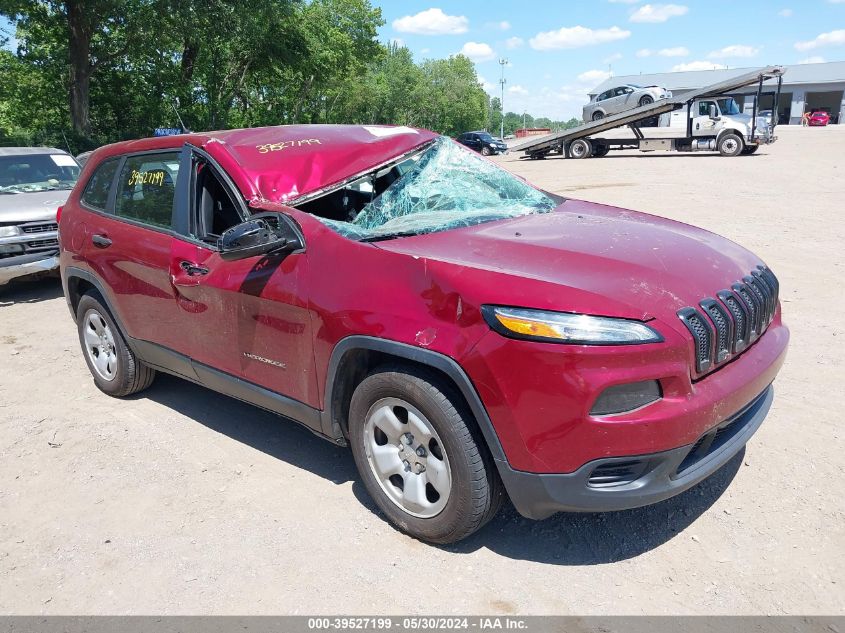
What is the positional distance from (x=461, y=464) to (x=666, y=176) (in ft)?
57.4

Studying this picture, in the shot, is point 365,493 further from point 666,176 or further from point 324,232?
point 666,176

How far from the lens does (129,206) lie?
14.5 ft

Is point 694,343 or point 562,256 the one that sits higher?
point 562,256

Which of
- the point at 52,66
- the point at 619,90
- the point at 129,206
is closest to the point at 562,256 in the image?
the point at 129,206

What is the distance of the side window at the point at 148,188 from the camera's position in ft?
13.3

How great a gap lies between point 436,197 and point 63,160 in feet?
27.7

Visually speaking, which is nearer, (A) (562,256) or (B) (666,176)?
(A) (562,256)

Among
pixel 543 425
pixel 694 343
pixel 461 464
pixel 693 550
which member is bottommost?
pixel 693 550

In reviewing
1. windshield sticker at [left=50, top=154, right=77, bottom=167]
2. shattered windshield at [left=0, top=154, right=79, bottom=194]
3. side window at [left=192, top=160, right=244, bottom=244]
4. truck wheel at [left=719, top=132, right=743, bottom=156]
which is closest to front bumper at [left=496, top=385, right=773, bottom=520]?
side window at [left=192, top=160, right=244, bottom=244]

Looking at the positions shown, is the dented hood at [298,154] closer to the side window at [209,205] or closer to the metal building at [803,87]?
the side window at [209,205]

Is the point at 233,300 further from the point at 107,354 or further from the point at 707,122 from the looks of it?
the point at 707,122

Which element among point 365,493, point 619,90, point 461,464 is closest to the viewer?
point 461,464

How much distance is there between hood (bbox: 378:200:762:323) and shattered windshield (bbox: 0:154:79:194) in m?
7.76

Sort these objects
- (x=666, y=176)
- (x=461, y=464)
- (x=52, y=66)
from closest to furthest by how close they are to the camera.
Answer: (x=461, y=464) < (x=666, y=176) < (x=52, y=66)
